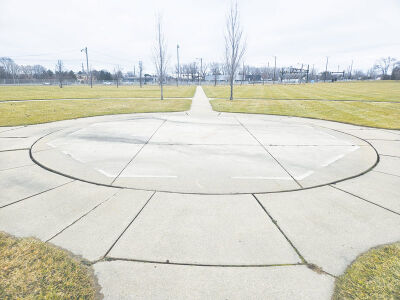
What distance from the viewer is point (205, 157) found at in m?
5.62

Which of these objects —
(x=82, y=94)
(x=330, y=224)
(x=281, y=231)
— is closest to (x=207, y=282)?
(x=281, y=231)

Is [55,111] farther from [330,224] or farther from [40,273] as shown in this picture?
[330,224]

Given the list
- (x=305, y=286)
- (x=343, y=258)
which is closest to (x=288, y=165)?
(x=343, y=258)

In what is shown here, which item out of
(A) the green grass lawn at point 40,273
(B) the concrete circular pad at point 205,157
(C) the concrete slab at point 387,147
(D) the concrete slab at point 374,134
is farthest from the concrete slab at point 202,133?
(A) the green grass lawn at point 40,273

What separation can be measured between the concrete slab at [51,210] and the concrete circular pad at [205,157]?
43cm

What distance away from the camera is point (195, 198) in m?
3.66

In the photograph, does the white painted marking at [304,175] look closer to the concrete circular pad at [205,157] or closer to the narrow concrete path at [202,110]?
the concrete circular pad at [205,157]

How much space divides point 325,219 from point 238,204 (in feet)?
3.84

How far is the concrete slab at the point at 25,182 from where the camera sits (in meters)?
3.69

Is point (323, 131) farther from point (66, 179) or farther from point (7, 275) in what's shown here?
point (7, 275)

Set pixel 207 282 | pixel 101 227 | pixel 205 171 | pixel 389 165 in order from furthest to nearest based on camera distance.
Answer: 1. pixel 389 165
2. pixel 205 171
3. pixel 101 227
4. pixel 207 282

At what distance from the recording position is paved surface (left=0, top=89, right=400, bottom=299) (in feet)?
7.25

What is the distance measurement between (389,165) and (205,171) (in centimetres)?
419

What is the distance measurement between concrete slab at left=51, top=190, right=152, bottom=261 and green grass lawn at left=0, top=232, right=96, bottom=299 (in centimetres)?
15
